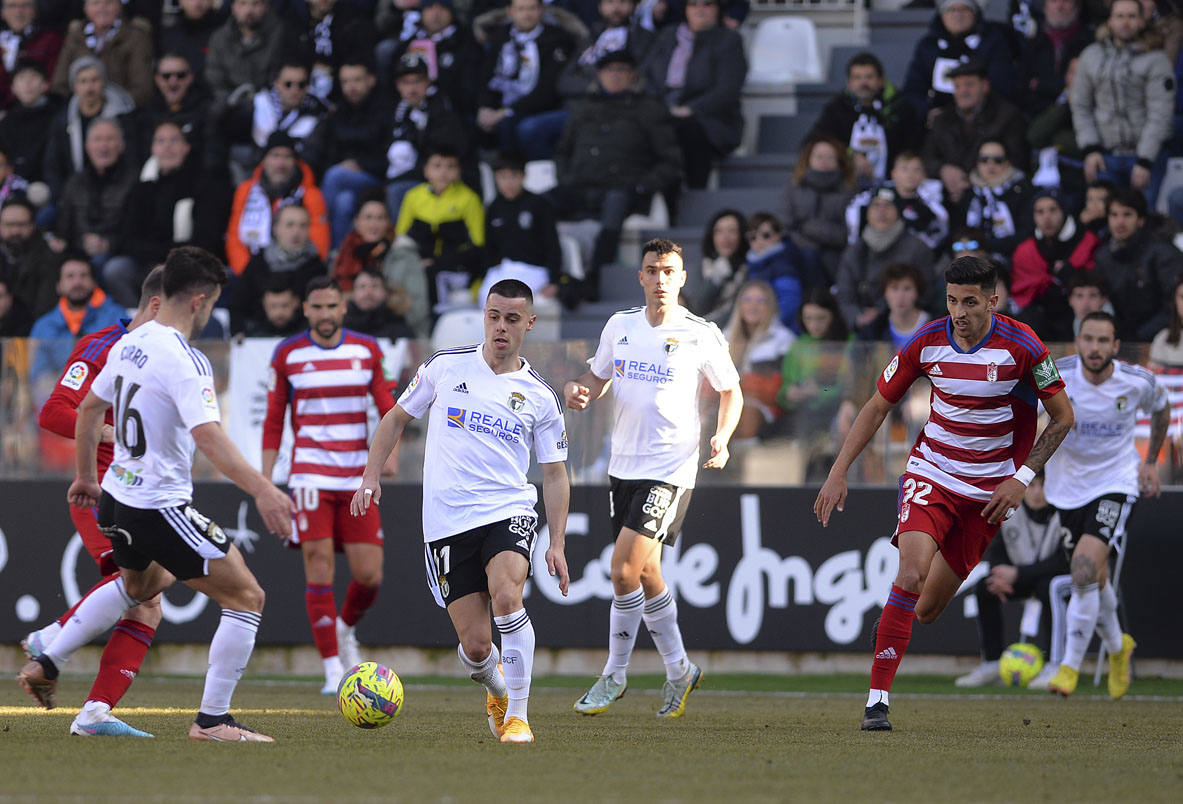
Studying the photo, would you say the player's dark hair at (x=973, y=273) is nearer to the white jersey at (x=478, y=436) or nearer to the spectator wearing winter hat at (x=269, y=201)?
the white jersey at (x=478, y=436)

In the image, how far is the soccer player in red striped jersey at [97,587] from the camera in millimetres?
8188

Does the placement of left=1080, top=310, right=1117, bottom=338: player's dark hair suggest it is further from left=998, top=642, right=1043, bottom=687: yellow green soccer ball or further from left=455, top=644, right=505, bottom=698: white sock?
left=455, top=644, right=505, bottom=698: white sock

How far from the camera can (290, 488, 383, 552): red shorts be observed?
11.3 meters

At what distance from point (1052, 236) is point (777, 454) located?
3.10m

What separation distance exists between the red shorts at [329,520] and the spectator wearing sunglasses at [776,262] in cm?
462

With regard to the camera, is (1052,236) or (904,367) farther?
(1052,236)

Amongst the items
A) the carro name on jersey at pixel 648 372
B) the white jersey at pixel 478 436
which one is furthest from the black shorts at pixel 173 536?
the carro name on jersey at pixel 648 372

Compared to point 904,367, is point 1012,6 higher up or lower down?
higher up

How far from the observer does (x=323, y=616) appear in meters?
11.4

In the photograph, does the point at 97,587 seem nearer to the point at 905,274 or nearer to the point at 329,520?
the point at 329,520

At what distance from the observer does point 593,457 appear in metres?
13.7

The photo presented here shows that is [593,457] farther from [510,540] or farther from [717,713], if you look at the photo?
[510,540]

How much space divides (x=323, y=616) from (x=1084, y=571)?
5.12m

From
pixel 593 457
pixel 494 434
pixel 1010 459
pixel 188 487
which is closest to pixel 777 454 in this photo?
pixel 593 457
